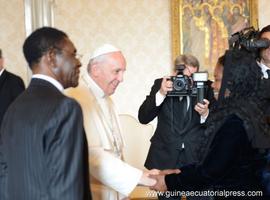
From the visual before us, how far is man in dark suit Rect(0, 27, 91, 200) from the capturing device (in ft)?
5.21

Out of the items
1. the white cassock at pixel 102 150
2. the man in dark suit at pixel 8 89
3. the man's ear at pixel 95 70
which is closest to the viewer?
the white cassock at pixel 102 150

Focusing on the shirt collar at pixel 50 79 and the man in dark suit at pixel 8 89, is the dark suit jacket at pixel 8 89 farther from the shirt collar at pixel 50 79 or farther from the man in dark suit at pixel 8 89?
the shirt collar at pixel 50 79

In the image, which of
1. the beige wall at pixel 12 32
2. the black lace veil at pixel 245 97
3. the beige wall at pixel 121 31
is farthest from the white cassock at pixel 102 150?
the beige wall at pixel 12 32

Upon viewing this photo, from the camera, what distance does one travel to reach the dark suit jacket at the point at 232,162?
7.46ft

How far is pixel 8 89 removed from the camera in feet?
12.2

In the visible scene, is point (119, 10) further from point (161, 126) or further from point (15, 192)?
point (15, 192)

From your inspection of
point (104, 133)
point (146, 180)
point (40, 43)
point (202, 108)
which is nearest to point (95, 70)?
point (104, 133)

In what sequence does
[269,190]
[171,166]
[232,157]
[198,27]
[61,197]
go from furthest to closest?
[198,27]
[171,166]
[269,190]
[232,157]
[61,197]

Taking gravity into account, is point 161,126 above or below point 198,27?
below

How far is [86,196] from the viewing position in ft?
5.85

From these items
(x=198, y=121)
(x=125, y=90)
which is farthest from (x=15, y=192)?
(x=125, y=90)

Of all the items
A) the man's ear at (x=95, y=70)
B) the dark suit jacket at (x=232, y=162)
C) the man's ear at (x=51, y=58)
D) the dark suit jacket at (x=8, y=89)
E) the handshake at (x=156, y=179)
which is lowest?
Answer: the handshake at (x=156, y=179)

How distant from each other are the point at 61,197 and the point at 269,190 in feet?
4.54

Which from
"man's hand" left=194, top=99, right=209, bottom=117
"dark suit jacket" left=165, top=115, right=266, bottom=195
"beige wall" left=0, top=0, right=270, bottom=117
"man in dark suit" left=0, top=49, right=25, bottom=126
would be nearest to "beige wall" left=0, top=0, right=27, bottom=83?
"beige wall" left=0, top=0, right=270, bottom=117
